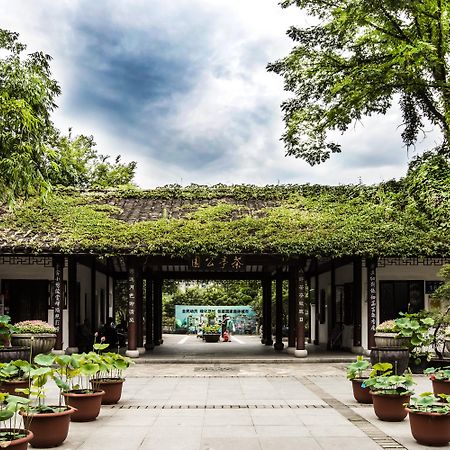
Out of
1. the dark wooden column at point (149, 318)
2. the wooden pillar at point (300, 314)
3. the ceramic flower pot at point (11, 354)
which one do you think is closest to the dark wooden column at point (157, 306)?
the dark wooden column at point (149, 318)

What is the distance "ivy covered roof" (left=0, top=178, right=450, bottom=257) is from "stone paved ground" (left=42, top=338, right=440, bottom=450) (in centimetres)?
341

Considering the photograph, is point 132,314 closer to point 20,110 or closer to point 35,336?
point 35,336

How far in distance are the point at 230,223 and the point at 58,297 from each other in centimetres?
447

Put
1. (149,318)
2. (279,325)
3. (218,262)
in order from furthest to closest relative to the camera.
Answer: (149,318) < (279,325) < (218,262)

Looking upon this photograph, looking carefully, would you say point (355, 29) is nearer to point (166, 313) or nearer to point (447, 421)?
point (447, 421)

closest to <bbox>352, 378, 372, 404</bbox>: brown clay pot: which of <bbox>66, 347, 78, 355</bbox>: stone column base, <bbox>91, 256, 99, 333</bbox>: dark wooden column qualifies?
<bbox>66, 347, 78, 355</bbox>: stone column base

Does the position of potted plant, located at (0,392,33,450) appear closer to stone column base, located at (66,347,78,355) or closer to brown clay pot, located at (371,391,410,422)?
brown clay pot, located at (371,391,410,422)

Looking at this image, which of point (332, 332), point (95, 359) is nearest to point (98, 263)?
point (332, 332)

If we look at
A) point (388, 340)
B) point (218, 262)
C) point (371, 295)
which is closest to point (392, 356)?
point (388, 340)

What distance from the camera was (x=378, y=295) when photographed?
1633cm

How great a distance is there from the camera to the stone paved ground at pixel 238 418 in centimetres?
649

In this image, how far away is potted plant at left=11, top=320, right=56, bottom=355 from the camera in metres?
12.5

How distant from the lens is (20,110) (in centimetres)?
1138

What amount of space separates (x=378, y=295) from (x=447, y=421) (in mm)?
10199
